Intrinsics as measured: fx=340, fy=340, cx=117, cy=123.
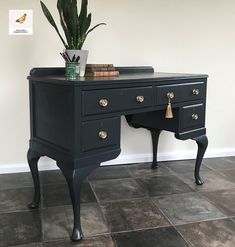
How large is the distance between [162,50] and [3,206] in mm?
1701

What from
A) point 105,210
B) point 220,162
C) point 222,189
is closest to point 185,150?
point 220,162

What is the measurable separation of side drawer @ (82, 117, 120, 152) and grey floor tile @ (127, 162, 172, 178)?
926 millimetres

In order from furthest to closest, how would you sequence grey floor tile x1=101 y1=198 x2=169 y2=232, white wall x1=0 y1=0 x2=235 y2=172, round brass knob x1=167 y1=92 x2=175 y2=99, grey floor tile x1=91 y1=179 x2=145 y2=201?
white wall x1=0 y1=0 x2=235 y2=172, grey floor tile x1=91 y1=179 x2=145 y2=201, round brass knob x1=167 y1=92 x2=175 y2=99, grey floor tile x1=101 y1=198 x2=169 y2=232

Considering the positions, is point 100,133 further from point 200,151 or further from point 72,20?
point 200,151

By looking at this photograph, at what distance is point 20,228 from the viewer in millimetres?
1796

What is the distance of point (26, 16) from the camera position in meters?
2.43

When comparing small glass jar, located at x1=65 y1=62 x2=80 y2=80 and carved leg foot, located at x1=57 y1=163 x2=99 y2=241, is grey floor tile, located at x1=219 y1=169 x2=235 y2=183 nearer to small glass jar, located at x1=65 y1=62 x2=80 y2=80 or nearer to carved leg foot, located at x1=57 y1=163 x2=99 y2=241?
carved leg foot, located at x1=57 y1=163 x2=99 y2=241

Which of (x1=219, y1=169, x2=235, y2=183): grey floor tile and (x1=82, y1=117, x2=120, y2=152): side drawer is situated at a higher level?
(x1=82, y1=117, x2=120, y2=152): side drawer

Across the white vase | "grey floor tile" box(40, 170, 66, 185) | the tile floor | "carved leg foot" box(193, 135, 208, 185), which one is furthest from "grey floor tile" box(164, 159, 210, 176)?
the white vase

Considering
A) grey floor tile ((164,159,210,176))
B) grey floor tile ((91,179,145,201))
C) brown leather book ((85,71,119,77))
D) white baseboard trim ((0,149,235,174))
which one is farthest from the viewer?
grey floor tile ((164,159,210,176))

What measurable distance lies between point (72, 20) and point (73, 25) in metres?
0.03

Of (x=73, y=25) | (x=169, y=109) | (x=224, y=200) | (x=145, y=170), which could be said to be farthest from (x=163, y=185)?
(x=73, y=25)

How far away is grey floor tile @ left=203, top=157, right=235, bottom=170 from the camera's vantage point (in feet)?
9.34

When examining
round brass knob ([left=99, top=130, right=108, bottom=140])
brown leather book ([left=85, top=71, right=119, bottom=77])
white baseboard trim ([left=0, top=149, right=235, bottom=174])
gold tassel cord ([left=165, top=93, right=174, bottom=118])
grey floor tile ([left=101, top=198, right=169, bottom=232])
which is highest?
brown leather book ([left=85, top=71, right=119, bottom=77])
